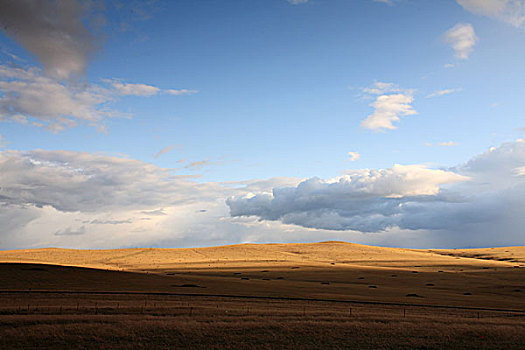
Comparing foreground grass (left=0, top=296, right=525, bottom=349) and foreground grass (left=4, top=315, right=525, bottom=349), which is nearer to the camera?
foreground grass (left=4, top=315, right=525, bottom=349)

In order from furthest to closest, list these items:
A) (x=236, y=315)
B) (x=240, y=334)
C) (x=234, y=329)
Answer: (x=236, y=315) → (x=234, y=329) → (x=240, y=334)

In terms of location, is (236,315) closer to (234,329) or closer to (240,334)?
(234,329)

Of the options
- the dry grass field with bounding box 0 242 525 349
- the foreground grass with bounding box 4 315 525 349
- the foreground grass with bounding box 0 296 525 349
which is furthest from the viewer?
the dry grass field with bounding box 0 242 525 349

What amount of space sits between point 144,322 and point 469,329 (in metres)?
28.4

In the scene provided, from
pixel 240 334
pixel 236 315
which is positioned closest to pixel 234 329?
pixel 240 334

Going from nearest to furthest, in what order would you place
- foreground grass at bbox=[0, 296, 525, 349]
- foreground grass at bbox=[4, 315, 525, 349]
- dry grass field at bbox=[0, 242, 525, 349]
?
foreground grass at bbox=[4, 315, 525, 349]
foreground grass at bbox=[0, 296, 525, 349]
dry grass field at bbox=[0, 242, 525, 349]

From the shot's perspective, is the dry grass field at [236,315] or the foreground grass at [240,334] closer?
the foreground grass at [240,334]

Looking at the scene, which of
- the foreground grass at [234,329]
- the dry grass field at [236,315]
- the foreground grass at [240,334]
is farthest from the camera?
the dry grass field at [236,315]

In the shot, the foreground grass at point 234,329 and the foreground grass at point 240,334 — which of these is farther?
the foreground grass at point 234,329

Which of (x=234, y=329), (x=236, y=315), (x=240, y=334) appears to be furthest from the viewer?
(x=236, y=315)

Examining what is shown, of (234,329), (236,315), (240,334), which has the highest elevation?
(234,329)

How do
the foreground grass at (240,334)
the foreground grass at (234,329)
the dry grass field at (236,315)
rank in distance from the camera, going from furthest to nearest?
the dry grass field at (236,315), the foreground grass at (234,329), the foreground grass at (240,334)

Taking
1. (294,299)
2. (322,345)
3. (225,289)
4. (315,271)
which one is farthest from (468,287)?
(322,345)

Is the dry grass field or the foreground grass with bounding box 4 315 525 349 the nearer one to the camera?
the foreground grass with bounding box 4 315 525 349
